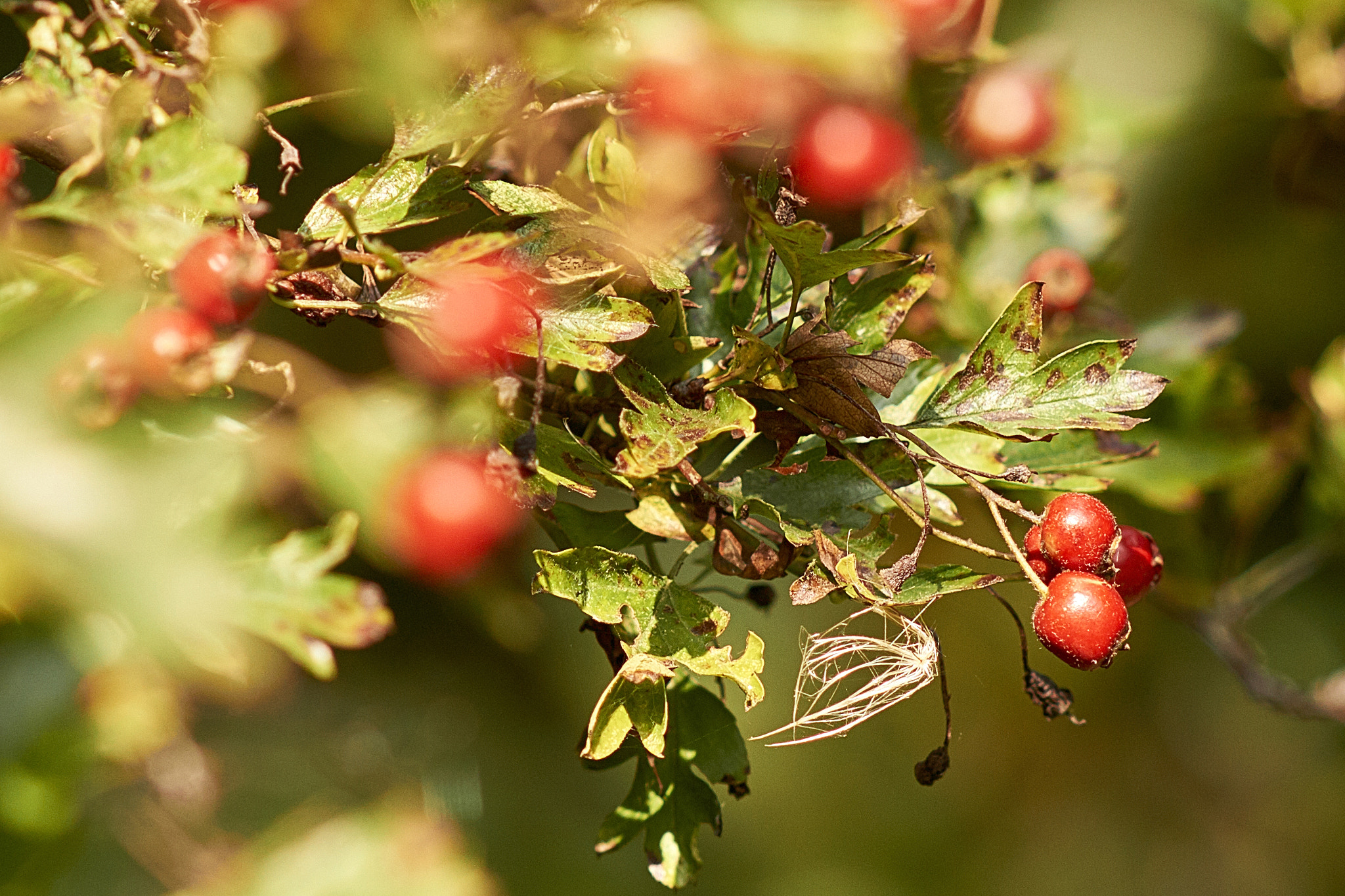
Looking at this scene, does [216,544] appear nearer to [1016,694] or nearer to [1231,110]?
[1016,694]

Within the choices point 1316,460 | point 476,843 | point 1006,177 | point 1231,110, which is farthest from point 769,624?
point 1231,110

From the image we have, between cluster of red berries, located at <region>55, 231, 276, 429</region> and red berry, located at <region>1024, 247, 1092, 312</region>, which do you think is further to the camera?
red berry, located at <region>1024, 247, 1092, 312</region>

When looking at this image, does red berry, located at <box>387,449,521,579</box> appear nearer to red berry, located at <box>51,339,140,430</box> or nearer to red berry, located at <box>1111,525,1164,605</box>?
red berry, located at <box>51,339,140,430</box>

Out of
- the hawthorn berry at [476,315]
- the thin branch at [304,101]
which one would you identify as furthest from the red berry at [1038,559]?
the thin branch at [304,101]

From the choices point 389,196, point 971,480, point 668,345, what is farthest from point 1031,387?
point 389,196

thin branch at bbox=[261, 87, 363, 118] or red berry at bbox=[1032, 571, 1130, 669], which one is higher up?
thin branch at bbox=[261, 87, 363, 118]

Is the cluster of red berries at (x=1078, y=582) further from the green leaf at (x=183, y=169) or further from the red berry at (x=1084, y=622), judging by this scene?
the green leaf at (x=183, y=169)

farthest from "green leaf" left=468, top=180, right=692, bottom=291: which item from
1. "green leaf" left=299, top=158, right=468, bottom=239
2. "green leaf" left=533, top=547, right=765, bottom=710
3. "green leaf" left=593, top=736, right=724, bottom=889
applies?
"green leaf" left=593, top=736, right=724, bottom=889
